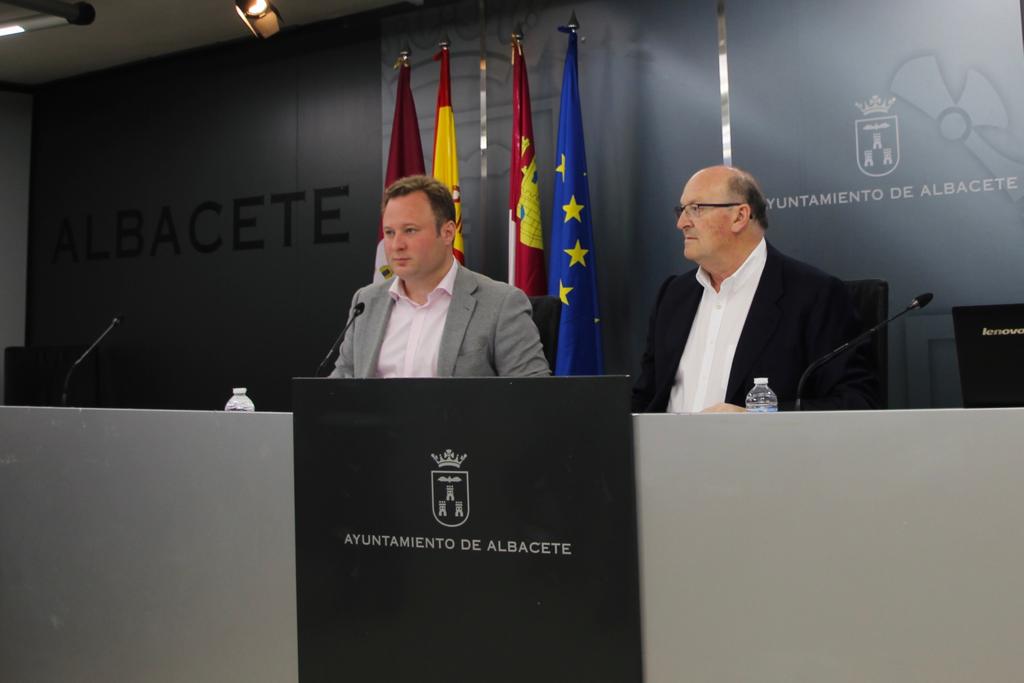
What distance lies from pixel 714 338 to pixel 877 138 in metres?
1.80

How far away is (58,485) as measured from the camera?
1.70 m

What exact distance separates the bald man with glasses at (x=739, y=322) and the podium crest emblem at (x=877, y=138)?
144 cm

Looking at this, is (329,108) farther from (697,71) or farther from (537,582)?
(537,582)

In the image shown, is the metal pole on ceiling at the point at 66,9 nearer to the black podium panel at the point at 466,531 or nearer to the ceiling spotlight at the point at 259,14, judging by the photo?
the ceiling spotlight at the point at 259,14

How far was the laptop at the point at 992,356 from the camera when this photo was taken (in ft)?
5.31

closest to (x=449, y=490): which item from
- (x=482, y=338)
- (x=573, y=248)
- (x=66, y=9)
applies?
(x=482, y=338)

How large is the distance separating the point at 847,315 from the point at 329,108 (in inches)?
144

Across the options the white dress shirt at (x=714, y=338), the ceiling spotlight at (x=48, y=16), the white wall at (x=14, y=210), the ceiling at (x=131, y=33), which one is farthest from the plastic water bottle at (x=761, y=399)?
the white wall at (x=14, y=210)

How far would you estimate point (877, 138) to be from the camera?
3.79 m

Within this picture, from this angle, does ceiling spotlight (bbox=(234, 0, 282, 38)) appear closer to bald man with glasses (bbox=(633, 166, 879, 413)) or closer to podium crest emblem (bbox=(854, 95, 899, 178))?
bald man with glasses (bbox=(633, 166, 879, 413))

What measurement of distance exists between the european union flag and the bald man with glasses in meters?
1.31

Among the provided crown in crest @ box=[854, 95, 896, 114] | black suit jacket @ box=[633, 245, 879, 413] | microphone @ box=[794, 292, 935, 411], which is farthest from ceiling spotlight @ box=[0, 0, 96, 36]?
microphone @ box=[794, 292, 935, 411]

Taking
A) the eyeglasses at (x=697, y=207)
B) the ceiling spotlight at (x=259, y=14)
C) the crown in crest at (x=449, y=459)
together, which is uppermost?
the ceiling spotlight at (x=259, y=14)

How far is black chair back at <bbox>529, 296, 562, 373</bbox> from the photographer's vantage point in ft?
8.93
